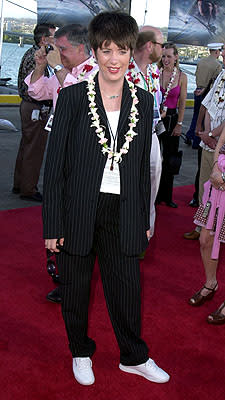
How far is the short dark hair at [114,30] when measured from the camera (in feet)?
6.54

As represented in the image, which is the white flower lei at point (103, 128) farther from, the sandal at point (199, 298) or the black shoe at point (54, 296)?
the sandal at point (199, 298)

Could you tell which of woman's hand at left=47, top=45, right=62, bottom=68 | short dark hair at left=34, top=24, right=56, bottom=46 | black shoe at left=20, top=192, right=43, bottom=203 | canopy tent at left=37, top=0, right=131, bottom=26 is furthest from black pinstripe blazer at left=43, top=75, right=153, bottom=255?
canopy tent at left=37, top=0, right=131, bottom=26

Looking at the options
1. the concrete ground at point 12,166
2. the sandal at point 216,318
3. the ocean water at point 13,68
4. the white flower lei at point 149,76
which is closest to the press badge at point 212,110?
the white flower lei at point 149,76

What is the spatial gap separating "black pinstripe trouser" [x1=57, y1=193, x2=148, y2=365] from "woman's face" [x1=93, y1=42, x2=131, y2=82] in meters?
0.48

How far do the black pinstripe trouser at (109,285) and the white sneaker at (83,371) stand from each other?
28 mm

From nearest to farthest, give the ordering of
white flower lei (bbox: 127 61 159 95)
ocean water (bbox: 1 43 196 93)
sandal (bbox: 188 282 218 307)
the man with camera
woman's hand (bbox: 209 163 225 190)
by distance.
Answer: woman's hand (bbox: 209 163 225 190) < sandal (bbox: 188 282 218 307) < white flower lei (bbox: 127 61 159 95) < the man with camera < ocean water (bbox: 1 43 196 93)

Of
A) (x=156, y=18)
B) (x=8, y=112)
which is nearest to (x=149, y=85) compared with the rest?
(x=8, y=112)

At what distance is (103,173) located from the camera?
2102 mm

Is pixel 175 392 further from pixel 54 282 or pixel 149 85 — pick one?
pixel 149 85

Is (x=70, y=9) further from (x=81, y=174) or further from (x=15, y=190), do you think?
(x=81, y=174)

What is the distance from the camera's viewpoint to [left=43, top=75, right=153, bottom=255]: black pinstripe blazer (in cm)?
206

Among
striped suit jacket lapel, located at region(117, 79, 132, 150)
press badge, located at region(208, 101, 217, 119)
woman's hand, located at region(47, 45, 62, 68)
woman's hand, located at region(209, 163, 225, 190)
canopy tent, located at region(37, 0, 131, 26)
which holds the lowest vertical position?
woman's hand, located at region(209, 163, 225, 190)

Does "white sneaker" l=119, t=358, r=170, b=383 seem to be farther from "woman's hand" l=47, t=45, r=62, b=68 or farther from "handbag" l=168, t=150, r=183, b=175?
"handbag" l=168, t=150, r=183, b=175

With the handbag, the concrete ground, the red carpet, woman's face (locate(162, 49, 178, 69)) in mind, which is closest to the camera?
the red carpet
